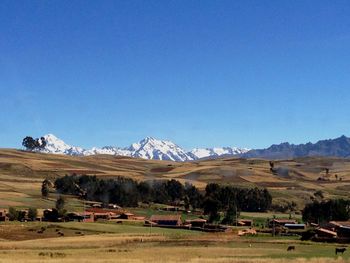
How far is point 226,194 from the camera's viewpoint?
19338 centimetres

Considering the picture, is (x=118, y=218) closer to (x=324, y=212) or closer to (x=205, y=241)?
(x=324, y=212)

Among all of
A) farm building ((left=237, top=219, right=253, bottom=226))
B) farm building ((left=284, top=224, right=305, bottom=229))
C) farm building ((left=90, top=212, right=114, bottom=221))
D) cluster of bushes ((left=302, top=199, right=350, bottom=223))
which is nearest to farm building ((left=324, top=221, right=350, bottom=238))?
farm building ((left=284, top=224, right=305, bottom=229))

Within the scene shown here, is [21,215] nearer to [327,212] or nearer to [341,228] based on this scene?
[341,228]

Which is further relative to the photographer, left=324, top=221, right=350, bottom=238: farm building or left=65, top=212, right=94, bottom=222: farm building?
left=65, top=212, right=94, bottom=222: farm building

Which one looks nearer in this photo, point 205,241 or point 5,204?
point 205,241

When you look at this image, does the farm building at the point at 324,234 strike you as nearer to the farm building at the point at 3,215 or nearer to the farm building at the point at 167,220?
the farm building at the point at 167,220

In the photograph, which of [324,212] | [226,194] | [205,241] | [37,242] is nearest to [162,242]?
[205,241]

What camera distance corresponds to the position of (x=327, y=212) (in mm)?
161625

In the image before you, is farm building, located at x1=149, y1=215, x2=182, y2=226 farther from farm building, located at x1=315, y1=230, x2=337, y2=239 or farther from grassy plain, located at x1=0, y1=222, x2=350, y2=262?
farm building, located at x1=315, y1=230, x2=337, y2=239

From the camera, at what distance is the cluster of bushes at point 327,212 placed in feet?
513

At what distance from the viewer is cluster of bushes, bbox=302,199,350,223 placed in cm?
15625

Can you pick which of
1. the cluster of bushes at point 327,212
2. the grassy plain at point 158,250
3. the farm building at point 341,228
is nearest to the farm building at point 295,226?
the cluster of bushes at point 327,212

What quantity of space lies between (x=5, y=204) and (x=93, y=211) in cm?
2455

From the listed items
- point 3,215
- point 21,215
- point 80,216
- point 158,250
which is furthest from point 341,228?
point 3,215
